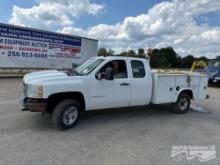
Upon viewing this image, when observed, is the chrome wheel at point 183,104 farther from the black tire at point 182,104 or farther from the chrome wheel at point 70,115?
the chrome wheel at point 70,115

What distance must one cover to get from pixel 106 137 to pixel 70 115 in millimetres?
1099

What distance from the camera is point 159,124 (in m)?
5.91

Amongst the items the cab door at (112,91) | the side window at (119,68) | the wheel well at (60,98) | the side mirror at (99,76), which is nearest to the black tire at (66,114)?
the wheel well at (60,98)

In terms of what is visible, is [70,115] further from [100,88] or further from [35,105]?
[100,88]

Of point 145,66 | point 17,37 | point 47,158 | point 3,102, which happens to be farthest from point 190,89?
point 17,37

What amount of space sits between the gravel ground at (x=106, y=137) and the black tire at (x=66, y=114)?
175 millimetres

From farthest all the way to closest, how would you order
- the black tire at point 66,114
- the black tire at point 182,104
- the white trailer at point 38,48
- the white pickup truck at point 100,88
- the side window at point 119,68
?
the white trailer at point 38,48 < the black tire at point 182,104 < the side window at point 119,68 < the black tire at point 66,114 < the white pickup truck at point 100,88

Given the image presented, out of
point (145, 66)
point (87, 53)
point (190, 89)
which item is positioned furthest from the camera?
point (87, 53)

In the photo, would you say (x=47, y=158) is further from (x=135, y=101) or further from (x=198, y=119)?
(x=198, y=119)

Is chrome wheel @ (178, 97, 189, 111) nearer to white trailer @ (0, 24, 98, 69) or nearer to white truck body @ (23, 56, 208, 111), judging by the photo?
white truck body @ (23, 56, 208, 111)

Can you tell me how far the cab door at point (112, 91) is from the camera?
5.30 metres

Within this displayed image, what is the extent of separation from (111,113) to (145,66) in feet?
6.41

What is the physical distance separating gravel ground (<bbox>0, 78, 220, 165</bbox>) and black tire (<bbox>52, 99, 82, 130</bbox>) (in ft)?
0.57

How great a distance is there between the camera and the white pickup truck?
470 centimetres
